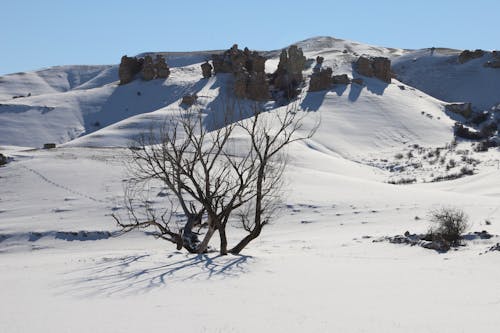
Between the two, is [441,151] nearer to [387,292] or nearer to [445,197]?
[445,197]

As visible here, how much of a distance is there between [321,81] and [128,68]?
29.0m

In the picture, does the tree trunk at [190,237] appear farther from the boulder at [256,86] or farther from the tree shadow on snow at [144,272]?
the boulder at [256,86]

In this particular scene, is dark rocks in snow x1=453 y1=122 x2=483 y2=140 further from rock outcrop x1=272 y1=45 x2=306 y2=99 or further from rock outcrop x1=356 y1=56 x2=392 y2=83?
rock outcrop x1=272 y1=45 x2=306 y2=99

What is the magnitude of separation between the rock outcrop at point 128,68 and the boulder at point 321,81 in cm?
2743

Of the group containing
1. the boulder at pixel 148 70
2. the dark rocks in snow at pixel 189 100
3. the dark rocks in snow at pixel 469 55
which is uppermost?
the dark rocks in snow at pixel 469 55

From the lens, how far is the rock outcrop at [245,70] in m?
57.7

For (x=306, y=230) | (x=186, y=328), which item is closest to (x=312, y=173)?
(x=306, y=230)

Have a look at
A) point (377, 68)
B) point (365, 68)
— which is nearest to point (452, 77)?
point (377, 68)

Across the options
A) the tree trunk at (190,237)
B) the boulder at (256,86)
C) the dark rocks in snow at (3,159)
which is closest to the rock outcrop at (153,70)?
→ the boulder at (256,86)

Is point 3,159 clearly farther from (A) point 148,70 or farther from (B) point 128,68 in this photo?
(B) point 128,68

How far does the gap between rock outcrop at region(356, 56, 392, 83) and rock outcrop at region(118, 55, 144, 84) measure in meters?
31.1

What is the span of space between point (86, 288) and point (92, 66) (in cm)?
14395

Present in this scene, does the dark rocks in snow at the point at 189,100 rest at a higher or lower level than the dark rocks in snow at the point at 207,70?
lower

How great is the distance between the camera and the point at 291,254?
14.5m
